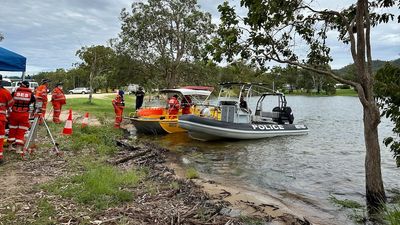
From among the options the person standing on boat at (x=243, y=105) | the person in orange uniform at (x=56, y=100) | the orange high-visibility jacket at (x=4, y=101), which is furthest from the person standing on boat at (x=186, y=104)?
the orange high-visibility jacket at (x=4, y=101)

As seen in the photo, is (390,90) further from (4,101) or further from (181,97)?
(181,97)

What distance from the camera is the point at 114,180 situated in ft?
21.3

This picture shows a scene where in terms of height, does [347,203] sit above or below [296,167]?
above

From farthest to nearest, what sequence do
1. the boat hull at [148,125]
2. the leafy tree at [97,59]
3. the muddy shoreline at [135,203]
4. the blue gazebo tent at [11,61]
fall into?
the leafy tree at [97,59]
the boat hull at [148,125]
the blue gazebo tent at [11,61]
the muddy shoreline at [135,203]

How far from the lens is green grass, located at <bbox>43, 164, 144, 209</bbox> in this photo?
17.9ft

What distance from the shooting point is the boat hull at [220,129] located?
15203mm

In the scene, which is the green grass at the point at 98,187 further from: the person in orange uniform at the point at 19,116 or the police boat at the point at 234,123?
the police boat at the point at 234,123

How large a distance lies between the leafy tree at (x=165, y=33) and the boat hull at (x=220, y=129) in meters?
10.3

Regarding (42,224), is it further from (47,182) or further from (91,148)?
(91,148)

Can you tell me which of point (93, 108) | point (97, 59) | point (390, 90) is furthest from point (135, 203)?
point (97, 59)

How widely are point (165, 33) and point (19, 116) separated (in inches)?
708

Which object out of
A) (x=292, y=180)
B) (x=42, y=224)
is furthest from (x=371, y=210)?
(x=42, y=224)

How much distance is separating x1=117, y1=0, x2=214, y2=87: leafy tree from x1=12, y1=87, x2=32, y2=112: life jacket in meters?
17.1

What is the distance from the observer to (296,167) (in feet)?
37.3
